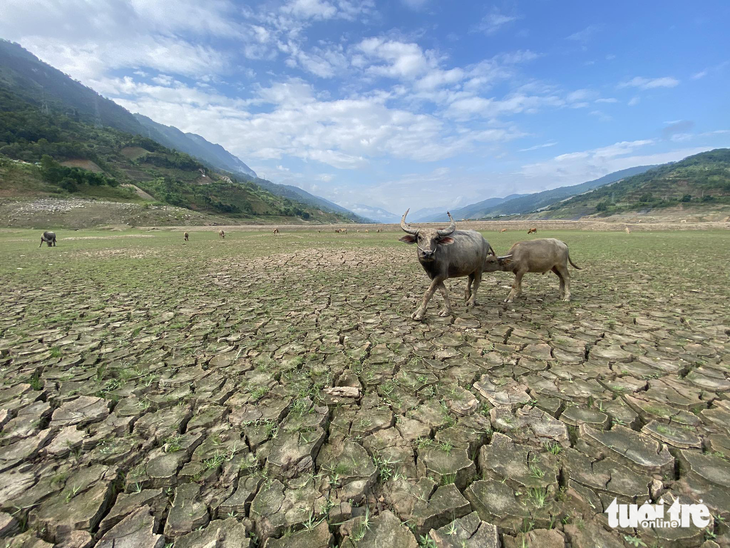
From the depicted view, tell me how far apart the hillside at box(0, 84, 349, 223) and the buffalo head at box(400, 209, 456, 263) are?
74614 mm

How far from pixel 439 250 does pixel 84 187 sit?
87660 millimetres

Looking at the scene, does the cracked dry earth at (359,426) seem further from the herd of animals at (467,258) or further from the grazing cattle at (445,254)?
the herd of animals at (467,258)

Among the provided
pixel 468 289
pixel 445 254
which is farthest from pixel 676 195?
pixel 445 254

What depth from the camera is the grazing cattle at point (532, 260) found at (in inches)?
289

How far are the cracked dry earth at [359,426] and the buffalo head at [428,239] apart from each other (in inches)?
56.1

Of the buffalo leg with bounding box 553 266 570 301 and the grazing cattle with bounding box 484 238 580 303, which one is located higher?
the grazing cattle with bounding box 484 238 580 303

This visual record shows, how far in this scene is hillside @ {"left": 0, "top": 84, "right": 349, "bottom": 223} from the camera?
60503 millimetres

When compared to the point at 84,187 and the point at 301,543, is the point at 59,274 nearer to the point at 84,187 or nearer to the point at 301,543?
the point at 301,543

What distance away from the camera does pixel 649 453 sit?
8.46 ft

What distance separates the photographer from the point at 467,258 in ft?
21.8

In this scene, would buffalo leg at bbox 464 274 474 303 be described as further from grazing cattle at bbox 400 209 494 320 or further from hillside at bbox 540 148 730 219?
hillside at bbox 540 148 730 219

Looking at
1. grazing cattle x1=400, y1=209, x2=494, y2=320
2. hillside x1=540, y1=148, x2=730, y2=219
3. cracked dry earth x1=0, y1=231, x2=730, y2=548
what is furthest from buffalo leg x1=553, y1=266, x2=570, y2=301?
hillside x1=540, y1=148, x2=730, y2=219

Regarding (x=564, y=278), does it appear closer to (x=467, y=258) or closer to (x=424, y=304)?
(x=467, y=258)

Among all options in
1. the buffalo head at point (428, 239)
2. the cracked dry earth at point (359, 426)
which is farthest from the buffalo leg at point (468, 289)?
the buffalo head at point (428, 239)
